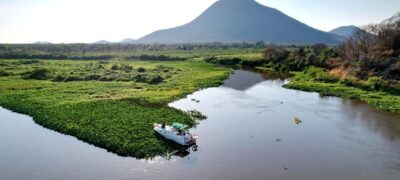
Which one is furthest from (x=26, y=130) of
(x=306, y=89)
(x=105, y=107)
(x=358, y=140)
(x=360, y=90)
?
(x=360, y=90)

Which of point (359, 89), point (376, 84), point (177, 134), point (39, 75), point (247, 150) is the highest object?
point (376, 84)

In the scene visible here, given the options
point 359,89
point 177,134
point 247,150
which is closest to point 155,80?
point 359,89

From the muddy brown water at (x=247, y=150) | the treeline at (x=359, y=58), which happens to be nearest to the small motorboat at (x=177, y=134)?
the muddy brown water at (x=247, y=150)

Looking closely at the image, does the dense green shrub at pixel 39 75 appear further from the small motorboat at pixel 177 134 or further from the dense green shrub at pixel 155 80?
the small motorboat at pixel 177 134

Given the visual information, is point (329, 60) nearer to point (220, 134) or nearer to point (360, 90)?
point (360, 90)

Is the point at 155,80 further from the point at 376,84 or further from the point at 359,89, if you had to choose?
the point at 376,84

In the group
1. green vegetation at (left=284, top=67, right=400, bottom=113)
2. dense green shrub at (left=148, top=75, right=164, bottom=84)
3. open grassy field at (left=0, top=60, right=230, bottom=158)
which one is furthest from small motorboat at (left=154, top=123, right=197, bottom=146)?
dense green shrub at (left=148, top=75, right=164, bottom=84)
